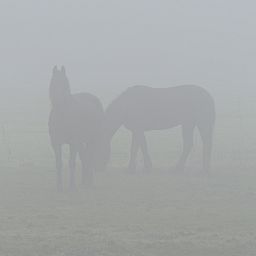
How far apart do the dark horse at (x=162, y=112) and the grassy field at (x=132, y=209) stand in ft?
3.19

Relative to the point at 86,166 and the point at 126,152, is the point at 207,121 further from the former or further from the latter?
the point at 126,152

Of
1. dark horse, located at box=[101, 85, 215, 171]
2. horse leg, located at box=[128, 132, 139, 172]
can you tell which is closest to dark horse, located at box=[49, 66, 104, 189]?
horse leg, located at box=[128, 132, 139, 172]

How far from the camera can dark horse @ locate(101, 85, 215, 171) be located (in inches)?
715

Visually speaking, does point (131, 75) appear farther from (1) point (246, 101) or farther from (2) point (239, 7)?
(2) point (239, 7)

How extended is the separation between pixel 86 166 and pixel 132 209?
3061mm

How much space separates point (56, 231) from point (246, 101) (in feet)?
96.2

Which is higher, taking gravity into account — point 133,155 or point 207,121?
point 207,121

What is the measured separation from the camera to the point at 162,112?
18.4 metres

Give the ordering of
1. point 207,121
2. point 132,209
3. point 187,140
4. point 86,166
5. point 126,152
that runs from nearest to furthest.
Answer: point 132,209
point 86,166
point 207,121
point 187,140
point 126,152

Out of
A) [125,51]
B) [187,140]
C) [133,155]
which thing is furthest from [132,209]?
[125,51]

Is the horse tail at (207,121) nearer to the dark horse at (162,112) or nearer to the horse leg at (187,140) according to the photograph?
the dark horse at (162,112)

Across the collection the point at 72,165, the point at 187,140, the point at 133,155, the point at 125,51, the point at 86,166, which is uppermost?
the point at 72,165

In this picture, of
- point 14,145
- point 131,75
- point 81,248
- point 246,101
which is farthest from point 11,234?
point 131,75

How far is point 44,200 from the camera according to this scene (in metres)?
14.0
